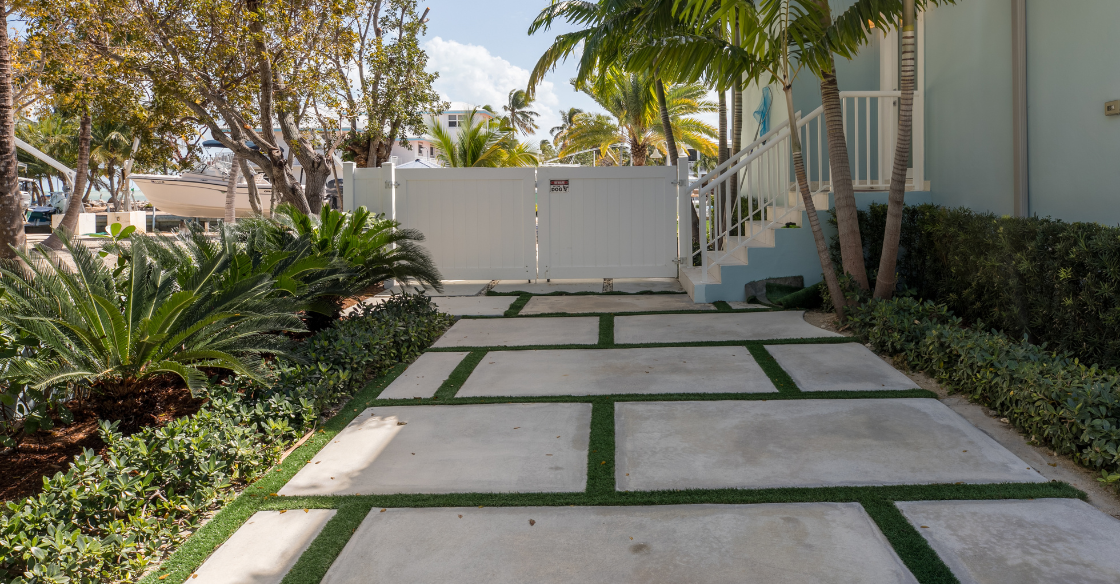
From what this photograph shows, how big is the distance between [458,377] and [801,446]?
2482 mm

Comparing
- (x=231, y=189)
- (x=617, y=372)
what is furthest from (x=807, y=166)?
(x=231, y=189)

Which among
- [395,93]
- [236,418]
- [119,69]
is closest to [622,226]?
[395,93]

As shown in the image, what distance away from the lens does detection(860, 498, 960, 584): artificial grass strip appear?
244 cm

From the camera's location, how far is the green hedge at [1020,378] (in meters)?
3.27

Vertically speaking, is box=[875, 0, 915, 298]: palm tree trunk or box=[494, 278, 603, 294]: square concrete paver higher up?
box=[875, 0, 915, 298]: palm tree trunk

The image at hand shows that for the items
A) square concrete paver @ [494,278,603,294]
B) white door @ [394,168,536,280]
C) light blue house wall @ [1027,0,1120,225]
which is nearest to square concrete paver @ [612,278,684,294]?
square concrete paver @ [494,278,603,294]

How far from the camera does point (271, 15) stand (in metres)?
8.29

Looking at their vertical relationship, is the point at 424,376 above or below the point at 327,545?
above

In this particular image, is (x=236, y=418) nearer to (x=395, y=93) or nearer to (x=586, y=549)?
(x=586, y=549)

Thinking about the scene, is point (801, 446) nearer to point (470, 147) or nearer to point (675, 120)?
point (470, 147)

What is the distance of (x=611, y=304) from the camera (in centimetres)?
841

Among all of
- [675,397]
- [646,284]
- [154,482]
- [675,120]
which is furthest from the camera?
[675,120]

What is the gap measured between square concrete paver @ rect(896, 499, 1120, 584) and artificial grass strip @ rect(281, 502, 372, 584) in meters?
2.15

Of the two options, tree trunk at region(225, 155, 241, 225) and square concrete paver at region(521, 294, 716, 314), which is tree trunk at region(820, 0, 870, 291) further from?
tree trunk at region(225, 155, 241, 225)
